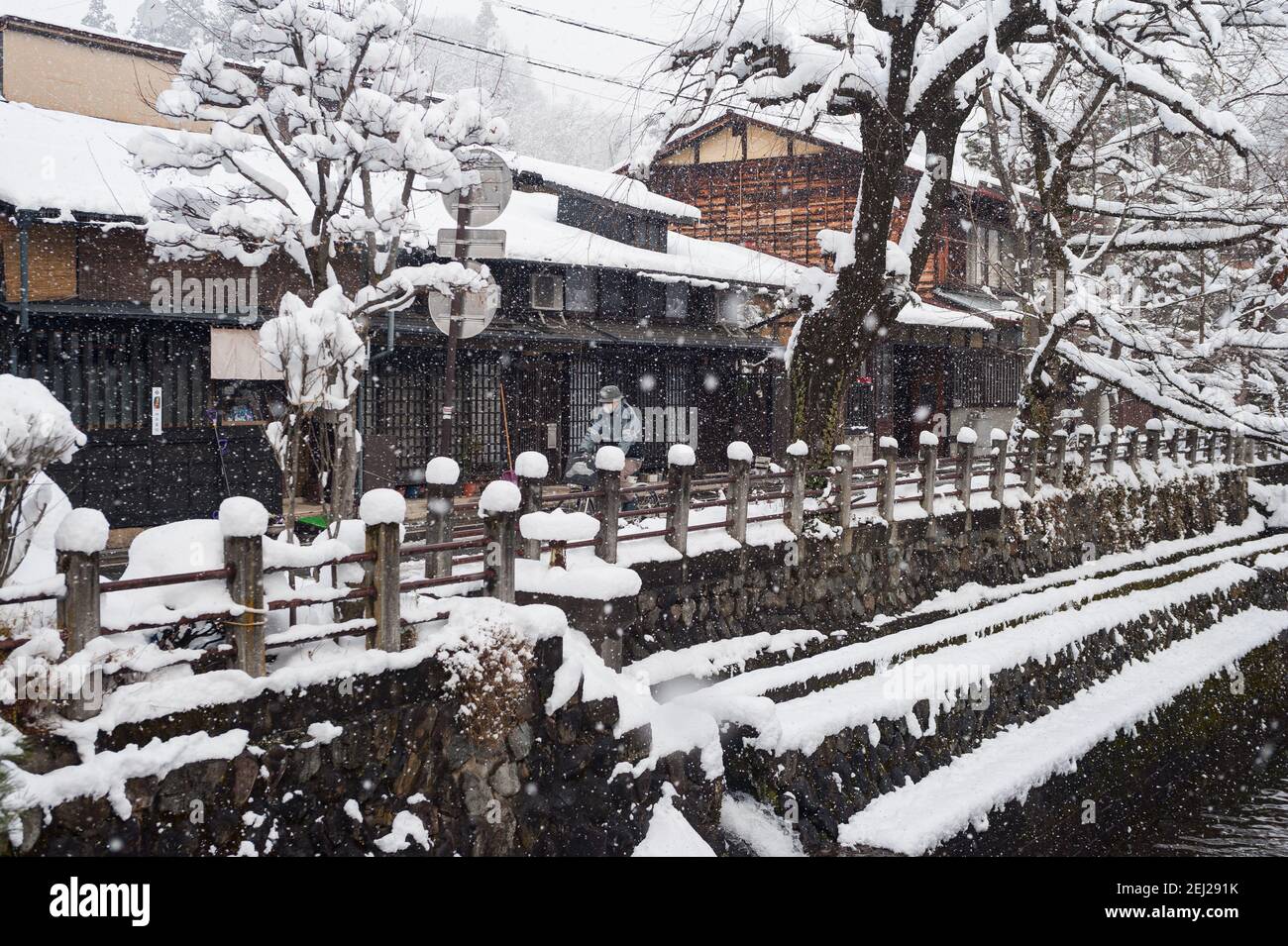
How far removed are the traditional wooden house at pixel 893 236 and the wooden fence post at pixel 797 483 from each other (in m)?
11.1

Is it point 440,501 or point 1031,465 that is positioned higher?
point 440,501

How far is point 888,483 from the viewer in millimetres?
12812

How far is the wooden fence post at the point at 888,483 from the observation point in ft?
41.9

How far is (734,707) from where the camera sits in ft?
28.4

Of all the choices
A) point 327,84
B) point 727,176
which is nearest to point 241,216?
point 327,84

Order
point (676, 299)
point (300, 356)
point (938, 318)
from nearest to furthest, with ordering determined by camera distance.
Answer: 1. point (300, 356)
2. point (676, 299)
3. point (938, 318)

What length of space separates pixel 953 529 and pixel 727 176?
14.3 meters

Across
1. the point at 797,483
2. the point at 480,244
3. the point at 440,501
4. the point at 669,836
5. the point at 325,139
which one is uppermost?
the point at 325,139

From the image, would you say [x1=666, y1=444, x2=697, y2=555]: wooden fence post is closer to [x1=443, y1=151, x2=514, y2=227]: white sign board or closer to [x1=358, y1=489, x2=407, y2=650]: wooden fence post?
[x1=443, y1=151, x2=514, y2=227]: white sign board

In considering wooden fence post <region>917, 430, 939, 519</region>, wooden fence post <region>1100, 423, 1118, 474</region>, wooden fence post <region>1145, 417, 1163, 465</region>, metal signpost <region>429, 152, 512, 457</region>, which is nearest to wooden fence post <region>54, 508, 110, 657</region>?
metal signpost <region>429, 152, 512, 457</region>

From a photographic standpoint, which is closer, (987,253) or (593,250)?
(593,250)

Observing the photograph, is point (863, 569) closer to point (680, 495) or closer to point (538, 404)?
point (680, 495)

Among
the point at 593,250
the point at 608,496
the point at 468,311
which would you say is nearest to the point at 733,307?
the point at 593,250

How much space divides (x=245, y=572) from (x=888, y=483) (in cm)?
939
